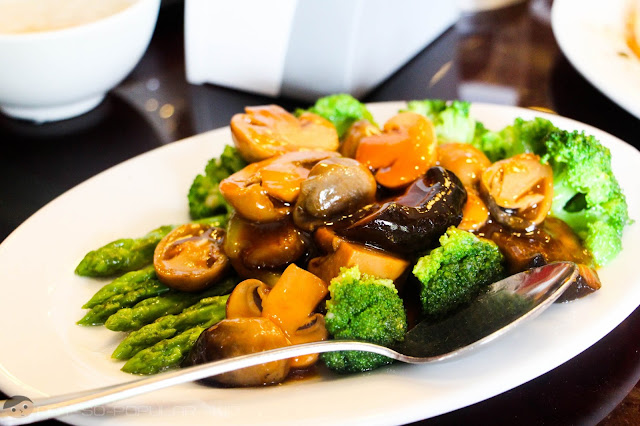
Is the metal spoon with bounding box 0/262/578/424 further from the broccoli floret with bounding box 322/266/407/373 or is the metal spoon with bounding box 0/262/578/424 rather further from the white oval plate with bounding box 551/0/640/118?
the white oval plate with bounding box 551/0/640/118

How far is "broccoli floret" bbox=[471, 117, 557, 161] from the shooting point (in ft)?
9.59

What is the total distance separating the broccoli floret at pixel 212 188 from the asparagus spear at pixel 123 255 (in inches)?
3.8

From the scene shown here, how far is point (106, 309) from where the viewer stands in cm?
251

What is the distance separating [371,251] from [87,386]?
3.57ft

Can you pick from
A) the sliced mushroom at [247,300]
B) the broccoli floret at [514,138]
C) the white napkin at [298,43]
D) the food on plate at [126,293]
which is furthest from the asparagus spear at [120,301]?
the white napkin at [298,43]

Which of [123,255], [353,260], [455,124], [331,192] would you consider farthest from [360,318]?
[455,124]

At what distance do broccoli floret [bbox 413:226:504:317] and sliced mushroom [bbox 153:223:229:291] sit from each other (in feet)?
2.77

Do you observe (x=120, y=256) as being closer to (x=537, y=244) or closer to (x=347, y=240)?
(x=347, y=240)

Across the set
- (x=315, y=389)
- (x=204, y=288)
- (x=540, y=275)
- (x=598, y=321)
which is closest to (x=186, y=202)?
(x=204, y=288)

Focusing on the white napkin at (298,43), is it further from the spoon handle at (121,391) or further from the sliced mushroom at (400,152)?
the spoon handle at (121,391)

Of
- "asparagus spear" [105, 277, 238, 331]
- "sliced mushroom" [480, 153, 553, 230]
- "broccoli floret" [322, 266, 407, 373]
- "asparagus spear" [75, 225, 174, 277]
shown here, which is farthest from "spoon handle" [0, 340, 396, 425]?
"sliced mushroom" [480, 153, 553, 230]

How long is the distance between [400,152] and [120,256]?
1279mm

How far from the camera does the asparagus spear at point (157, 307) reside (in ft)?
8.11

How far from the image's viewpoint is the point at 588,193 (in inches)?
107
